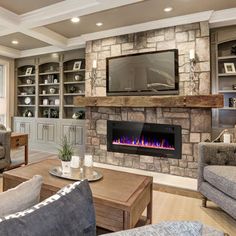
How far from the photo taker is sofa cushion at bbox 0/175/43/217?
0.72 meters

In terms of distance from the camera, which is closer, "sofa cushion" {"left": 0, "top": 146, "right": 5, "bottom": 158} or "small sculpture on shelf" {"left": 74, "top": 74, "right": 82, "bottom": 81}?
"sofa cushion" {"left": 0, "top": 146, "right": 5, "bottom": 158}

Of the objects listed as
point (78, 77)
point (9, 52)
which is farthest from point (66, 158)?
point (9, 52)

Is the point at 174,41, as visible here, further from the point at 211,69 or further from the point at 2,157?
the point at 2,157

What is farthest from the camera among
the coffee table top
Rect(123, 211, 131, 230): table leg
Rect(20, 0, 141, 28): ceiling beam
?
Rect(20, 0, 141, 28): ceiling beam

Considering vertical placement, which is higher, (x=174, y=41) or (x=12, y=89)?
(x=174, y=41)

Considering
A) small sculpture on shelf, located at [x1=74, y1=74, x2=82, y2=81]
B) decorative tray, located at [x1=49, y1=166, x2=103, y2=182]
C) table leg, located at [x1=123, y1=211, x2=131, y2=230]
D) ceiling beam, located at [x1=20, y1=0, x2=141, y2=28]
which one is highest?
ceiling beam, located at [x1=20, y1=0, x2=141, y2=28]

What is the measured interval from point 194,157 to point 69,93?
3343 mm

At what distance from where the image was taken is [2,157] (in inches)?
139

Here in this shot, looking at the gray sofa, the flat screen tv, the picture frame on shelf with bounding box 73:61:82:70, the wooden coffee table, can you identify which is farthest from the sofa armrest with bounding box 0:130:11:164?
the gray sofa

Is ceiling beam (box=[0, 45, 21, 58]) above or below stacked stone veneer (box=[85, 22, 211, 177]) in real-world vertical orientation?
above

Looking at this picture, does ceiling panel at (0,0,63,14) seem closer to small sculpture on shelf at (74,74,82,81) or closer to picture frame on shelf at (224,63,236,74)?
small sculpture on shelf at (74,74,82,81)

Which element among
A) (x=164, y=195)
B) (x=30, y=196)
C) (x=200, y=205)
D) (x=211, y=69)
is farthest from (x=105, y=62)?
(x=30, y=196)

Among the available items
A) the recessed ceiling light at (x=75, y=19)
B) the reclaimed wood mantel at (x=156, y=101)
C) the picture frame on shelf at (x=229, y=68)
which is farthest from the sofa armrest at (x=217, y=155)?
the recessed ceiling light at (x=75, y=19)

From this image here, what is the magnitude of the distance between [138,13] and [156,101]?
57.6 inches
